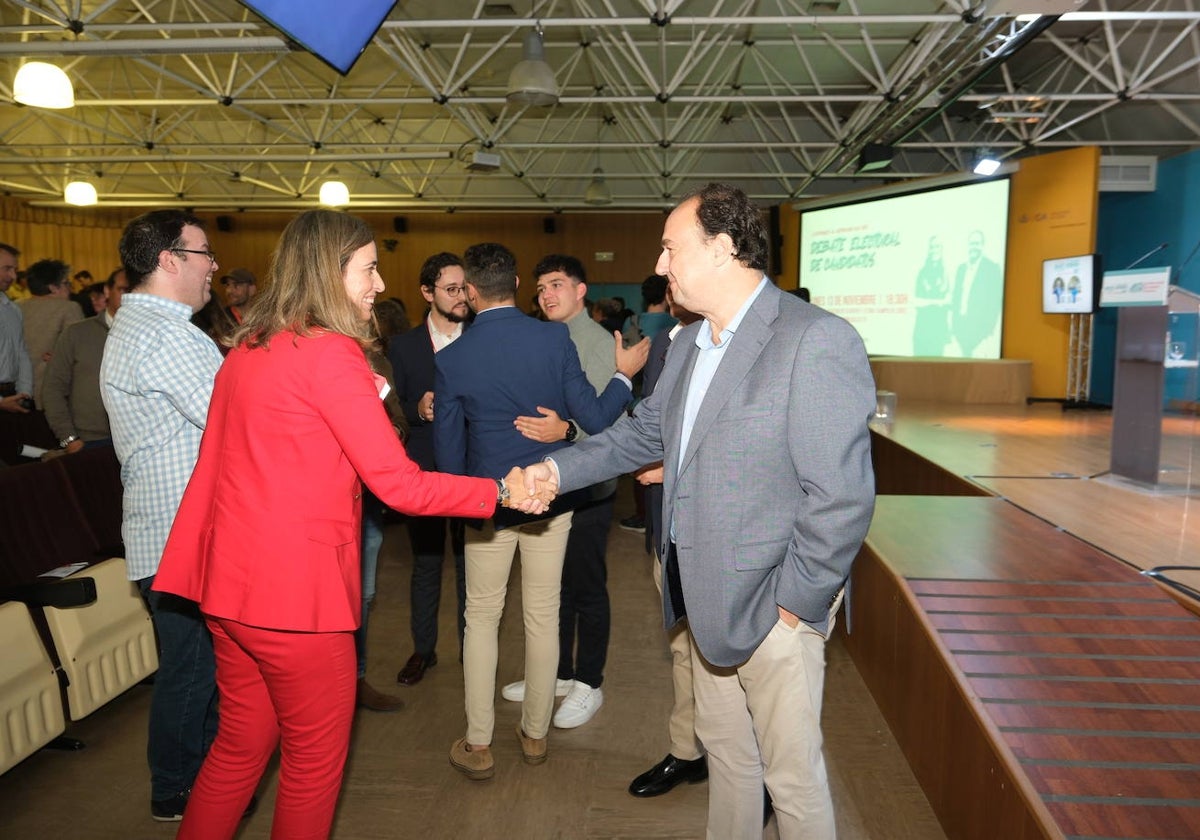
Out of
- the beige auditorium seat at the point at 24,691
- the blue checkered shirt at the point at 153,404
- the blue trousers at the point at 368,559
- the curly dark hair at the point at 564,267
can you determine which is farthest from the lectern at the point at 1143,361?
the beige auditorium seat at the point at 24,691

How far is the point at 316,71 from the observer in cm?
1007

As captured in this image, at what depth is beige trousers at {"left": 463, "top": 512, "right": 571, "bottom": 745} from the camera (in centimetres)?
243

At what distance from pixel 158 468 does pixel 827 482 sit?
1655mm

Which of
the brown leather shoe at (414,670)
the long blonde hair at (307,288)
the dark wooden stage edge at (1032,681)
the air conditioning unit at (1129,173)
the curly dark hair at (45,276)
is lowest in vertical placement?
the brown leather shoe at (414,670)

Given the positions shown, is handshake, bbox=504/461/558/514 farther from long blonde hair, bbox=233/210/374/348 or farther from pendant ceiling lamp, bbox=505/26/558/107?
pendant ceiling lamp, bbox=505/26/558/107

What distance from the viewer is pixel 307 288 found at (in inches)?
60.9

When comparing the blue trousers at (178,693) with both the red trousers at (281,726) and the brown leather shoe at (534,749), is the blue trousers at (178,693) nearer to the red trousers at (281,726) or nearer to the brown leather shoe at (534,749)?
the red trousers at (281,726)

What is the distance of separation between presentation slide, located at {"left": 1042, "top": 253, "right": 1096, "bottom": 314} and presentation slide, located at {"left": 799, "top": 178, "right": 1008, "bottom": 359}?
2.18 feet

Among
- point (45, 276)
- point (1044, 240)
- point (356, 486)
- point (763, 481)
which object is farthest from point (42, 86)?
point (1044, 240)

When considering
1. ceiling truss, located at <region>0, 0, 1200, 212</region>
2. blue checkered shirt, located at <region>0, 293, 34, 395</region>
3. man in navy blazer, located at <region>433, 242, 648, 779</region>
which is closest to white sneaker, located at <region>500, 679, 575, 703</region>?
man in navy blazer, located at <region>433, 242, 648, 779</region>

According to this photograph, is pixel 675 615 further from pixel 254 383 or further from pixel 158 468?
pixel 158 468

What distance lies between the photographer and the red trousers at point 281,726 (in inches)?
59.3

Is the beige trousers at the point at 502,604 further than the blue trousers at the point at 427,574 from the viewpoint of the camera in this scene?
No

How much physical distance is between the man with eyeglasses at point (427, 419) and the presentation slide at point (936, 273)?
7.64 meters
